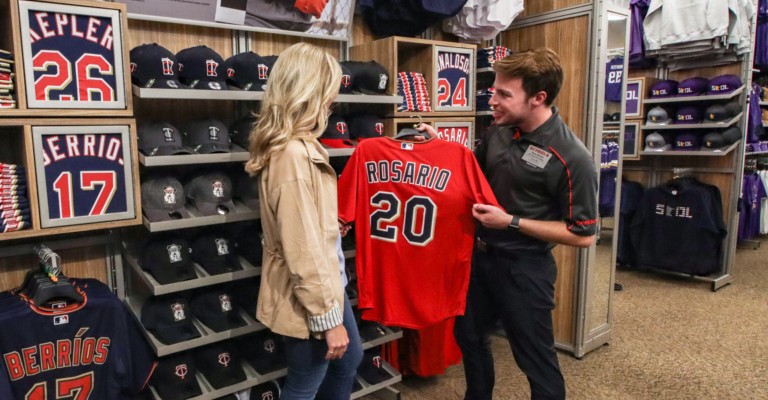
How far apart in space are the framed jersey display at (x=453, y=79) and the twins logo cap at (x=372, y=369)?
1395 millimetres

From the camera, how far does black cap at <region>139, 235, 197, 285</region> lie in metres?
2.10

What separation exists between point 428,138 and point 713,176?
4176 mm

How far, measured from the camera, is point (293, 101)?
164 centimetres

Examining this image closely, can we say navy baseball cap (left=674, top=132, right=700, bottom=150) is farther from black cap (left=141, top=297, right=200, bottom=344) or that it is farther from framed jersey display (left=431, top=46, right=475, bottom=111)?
black cap (left=141, top=297, right=200, bottom=344)

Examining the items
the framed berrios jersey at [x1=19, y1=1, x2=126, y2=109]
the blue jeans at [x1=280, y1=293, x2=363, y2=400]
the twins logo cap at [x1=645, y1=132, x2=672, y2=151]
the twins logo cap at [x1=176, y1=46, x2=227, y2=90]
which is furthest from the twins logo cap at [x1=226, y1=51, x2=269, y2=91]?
the twins logo cap at [x1=645, y1=132, x2=672, y2=151]

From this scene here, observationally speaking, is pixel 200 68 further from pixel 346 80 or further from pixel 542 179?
pixel 542 179

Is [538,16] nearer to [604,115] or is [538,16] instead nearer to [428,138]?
[604,115]

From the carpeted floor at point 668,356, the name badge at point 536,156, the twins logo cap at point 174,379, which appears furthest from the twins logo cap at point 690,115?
the twins logo cap at point 174,379

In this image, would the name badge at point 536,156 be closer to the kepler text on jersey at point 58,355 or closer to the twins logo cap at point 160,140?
the twins logo cap at point 160,140

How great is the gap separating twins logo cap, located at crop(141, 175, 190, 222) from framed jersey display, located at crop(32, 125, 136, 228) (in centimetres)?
7

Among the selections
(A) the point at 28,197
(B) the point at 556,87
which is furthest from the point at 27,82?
(B) the point at 556,87

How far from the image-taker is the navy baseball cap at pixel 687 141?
5137mm

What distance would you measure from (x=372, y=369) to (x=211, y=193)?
1.30 m

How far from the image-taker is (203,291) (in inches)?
92.1
